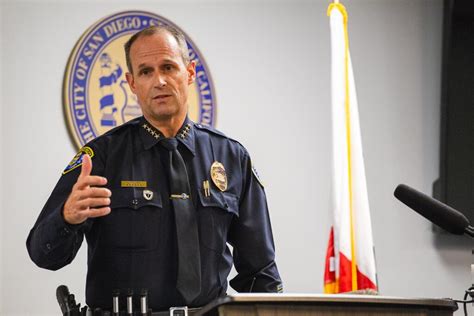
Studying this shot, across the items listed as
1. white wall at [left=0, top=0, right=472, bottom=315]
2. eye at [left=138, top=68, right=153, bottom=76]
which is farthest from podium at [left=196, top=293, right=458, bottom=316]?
white wall at [left=0, top=0, right=472, bottom=315]

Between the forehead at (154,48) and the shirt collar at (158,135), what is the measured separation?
20 centimetres

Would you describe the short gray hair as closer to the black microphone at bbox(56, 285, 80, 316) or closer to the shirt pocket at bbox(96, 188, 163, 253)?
the shirt pocket at bbox(96, 188, 163, 253)

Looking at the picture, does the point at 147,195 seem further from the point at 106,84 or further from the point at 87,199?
the point at 106,84

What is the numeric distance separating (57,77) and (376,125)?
1.74 metres

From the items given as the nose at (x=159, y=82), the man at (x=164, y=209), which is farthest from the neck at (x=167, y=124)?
the nose at (x=159, y=82)

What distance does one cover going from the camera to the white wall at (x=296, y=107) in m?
3.99

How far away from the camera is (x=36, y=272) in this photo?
3.91 meters

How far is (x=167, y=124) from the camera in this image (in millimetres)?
2492

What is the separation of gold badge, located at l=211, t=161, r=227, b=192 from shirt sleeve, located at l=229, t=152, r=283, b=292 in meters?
0.09

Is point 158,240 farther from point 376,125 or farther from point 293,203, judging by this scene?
point 376,125

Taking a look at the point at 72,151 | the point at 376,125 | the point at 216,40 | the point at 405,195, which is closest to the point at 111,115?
the point at 72,151

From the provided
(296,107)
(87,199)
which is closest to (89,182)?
(87,199)

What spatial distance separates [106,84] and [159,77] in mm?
1726

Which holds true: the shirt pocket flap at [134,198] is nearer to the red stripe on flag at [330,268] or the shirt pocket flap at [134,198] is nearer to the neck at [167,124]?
the neck at [167,124]
